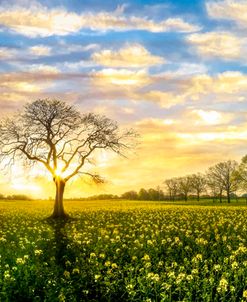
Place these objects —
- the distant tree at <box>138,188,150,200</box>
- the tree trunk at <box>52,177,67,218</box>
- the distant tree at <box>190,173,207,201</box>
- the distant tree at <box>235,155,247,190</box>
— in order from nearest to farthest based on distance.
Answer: the tree trunk at <box>52,177,67,218</box> → the distant tree at <box>235,155,247,190</box> → the distant tree at <box>190,173,207,201</box> → the distant tree at <box>138,188,150,200</box>

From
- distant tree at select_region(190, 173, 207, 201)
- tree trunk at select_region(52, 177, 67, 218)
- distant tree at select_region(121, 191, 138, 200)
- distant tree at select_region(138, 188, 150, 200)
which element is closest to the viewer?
tree trunk at select_region(52, 177, 67, 218)

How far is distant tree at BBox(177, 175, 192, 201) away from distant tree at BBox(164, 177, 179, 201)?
274 centimetres

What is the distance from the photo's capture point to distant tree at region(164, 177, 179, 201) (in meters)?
154

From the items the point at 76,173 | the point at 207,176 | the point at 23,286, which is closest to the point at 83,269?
the point at 23,286

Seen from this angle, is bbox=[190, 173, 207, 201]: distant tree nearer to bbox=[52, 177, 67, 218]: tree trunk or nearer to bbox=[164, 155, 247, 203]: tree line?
bbox=[164, 155, 247, 203]: tree line

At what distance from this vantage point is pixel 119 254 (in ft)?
54.2

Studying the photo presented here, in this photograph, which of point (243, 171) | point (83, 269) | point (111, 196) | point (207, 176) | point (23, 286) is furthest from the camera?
point (111, 196)

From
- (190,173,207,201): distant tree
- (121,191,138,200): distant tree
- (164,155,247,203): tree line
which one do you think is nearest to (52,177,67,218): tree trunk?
(164,155,247,203): tree line

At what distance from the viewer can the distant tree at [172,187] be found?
154375 mm

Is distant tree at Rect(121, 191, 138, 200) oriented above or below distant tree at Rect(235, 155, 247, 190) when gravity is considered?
below

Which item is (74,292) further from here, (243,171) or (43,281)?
(243,171)

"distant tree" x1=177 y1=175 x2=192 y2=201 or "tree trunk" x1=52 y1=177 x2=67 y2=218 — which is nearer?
"tree trunk" x1=52 y1=177 x2=67 y2=218

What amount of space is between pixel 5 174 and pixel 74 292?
1306 inches

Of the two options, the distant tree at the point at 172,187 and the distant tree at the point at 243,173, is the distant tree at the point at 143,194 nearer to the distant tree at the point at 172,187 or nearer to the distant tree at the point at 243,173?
the distant tree at the point at 172,187
